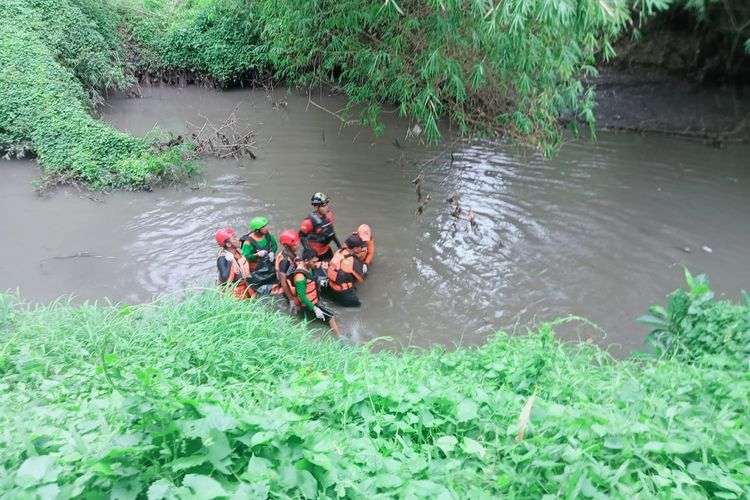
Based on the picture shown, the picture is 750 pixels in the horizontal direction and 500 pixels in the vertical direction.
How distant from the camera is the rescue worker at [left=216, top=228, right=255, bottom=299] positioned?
614 cm

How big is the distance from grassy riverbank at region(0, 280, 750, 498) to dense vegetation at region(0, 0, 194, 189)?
17.5 ft

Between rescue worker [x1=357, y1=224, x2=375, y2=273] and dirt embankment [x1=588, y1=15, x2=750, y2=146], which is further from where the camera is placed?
dirt embankment [x1=588, y1=15, x2=750, y2=146]

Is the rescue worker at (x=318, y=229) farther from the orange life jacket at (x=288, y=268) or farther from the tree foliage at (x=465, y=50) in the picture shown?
the tree foliage at (x=465, y=50)

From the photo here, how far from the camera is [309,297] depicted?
6043 millimetres

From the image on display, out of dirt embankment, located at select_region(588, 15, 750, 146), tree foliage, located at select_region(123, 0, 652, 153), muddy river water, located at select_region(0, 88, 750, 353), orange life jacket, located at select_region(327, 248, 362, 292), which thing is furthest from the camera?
dirt embankment, located at select_region(588, 15, 750, 146)

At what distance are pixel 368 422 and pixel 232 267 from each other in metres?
3.86

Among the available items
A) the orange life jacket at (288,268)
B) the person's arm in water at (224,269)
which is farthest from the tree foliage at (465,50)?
the person's arm in water at (224,269)

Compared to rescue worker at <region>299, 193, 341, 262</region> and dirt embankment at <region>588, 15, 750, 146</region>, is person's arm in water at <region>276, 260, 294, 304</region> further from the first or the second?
dirt embankment at <region>588, 15, 750, 146</region>

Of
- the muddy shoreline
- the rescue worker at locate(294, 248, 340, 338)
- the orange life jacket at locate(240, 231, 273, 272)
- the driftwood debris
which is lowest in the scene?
the rescue worker at locate(294, 248, 340, 338)

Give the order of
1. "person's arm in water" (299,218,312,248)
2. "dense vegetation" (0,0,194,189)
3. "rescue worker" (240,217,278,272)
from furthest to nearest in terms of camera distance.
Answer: "dense vegetation" (0,0,194,189)
"person's arm in water" (299,218,312,248)
"rescue worker" (240,217,278,272)

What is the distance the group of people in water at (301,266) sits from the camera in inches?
239

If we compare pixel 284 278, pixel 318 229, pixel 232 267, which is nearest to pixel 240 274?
pixel 232 267

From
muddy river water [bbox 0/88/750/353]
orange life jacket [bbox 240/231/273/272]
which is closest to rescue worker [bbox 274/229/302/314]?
orange life jacket [bbox 240/231/273/272]

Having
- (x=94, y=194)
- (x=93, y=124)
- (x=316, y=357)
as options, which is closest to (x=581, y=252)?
(x=316, y=357)
